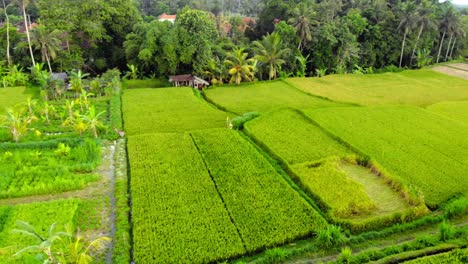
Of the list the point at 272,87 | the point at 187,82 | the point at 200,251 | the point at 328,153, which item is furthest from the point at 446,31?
the point at 200,251

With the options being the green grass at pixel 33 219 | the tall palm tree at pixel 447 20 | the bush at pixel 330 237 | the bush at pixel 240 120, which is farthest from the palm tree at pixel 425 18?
the green grass at pixel 33 219

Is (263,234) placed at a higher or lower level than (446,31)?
lower

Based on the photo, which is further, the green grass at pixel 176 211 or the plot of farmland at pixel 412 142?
the plot of farmland at pixel 412 142

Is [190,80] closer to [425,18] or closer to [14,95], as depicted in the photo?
[14,95]

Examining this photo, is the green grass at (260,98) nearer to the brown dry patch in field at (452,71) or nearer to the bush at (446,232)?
the bush at (446,232)

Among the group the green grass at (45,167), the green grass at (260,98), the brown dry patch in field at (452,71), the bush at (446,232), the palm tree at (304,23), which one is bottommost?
the green grass at (45,167)

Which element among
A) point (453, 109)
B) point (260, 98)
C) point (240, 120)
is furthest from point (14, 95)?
point (453, 109)

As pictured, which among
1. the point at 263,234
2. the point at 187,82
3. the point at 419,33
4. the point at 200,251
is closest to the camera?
the point at 200,251

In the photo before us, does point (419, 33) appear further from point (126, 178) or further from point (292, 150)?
point (126, 178)

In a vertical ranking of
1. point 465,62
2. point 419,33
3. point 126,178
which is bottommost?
A: point 126,178
